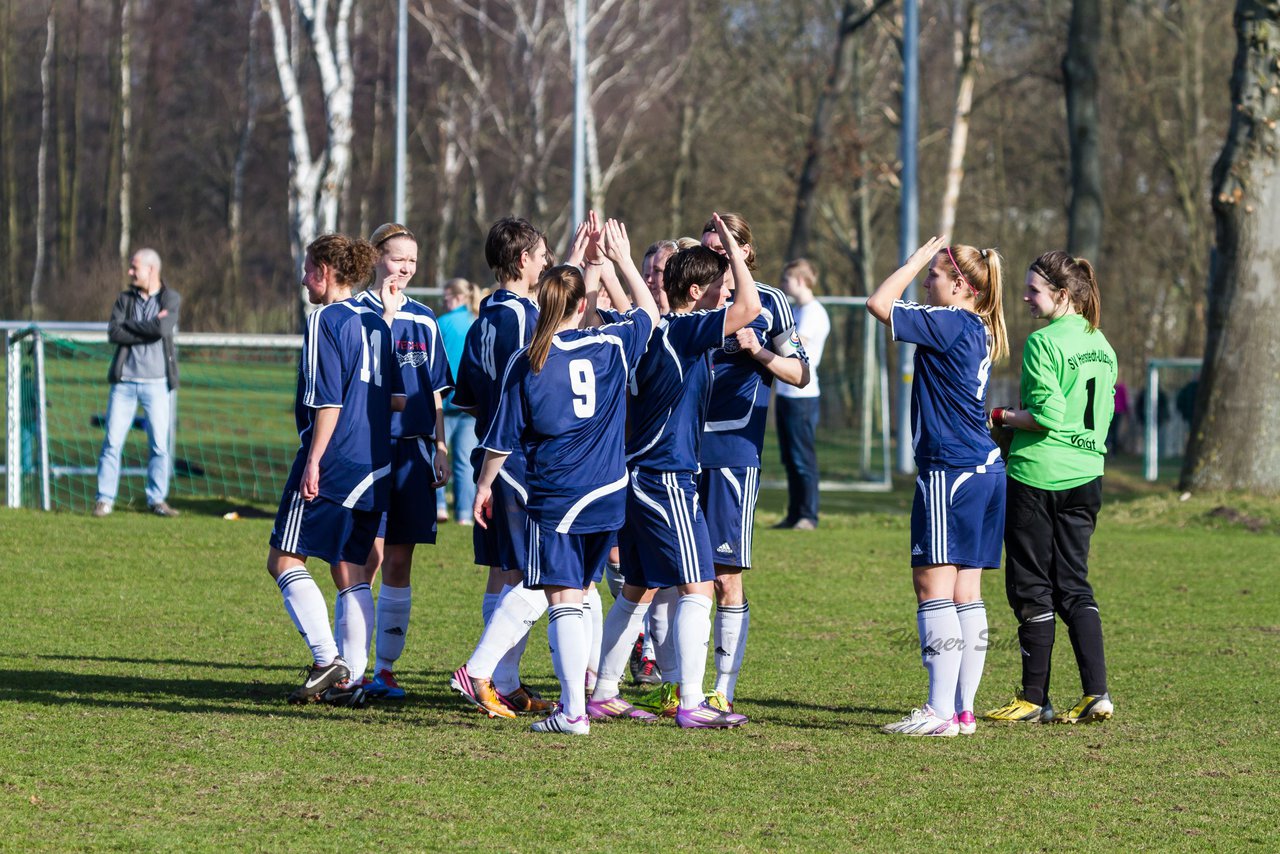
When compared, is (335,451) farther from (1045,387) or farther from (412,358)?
(1045,387)

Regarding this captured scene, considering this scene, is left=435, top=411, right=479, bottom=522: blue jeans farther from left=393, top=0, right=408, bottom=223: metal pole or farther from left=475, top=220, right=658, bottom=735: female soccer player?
left=393, top=0, right=408, bottom=223: metal pole

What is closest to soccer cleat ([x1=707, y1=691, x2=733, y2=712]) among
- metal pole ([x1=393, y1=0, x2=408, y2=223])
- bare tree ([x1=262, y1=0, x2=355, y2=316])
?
bare tree ([x1=262, y1=0, x2=355, y2=316])

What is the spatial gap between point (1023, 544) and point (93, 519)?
27.3 feet

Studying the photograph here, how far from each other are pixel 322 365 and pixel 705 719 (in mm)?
2085

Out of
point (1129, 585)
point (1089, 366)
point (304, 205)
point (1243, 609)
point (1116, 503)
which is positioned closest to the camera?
point (1089, 366)

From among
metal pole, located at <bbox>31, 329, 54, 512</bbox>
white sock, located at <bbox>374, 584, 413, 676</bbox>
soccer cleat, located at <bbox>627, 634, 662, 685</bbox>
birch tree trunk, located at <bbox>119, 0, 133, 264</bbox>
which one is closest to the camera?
white sock, located at <bbox>374, 584, 413, 676</bbox>

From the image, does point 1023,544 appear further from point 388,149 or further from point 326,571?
point 388,149

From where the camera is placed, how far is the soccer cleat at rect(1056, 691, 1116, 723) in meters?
6.47

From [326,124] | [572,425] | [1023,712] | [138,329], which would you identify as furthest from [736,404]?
[326,124]

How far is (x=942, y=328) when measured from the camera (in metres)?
6.08

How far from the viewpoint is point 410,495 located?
6617 mm

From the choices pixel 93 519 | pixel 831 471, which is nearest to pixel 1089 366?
pixel 93 519

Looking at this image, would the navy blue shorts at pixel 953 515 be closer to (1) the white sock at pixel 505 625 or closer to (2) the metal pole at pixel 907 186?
(1) the white sock at pixel 505 625

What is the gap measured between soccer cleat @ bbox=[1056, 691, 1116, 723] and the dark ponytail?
2652 mm
